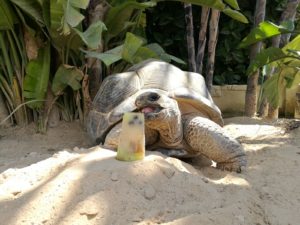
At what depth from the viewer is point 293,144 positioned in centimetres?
388

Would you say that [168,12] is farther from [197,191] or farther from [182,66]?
[197,191]

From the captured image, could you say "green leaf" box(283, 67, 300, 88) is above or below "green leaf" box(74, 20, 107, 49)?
below

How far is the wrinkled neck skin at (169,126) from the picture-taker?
289 centimetres

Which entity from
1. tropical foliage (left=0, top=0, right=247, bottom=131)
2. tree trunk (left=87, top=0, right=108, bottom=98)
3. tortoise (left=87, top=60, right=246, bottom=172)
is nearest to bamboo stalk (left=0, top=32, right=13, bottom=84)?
tropical foliage (left=0, top=0, right=247, bottom=131)

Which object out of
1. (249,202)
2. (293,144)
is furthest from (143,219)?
(293,144)

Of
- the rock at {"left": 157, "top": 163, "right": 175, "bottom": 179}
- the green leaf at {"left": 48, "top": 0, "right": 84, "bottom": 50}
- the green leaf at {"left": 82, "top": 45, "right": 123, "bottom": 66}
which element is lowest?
the rock at {"left": 157, "top": 163, "right": 175, "bottom": 179}

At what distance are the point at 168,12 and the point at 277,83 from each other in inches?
72.1

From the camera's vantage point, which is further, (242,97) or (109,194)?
(242,97)

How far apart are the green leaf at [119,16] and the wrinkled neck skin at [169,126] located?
1.47 metres

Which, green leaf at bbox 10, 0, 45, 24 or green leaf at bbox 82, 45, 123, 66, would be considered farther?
green leaf at bbox 10, 0, 45, 24

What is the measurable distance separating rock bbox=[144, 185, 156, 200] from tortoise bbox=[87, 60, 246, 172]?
753 mm

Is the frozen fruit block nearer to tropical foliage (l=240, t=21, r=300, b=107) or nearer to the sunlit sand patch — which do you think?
the sunlit sand patch

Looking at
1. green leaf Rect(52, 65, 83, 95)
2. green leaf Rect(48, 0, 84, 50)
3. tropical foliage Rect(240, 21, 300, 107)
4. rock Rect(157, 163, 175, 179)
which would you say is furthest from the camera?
tropical foliage Rect(240, 21, 300, 107)

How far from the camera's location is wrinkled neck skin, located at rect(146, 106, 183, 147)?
9.49 feet
